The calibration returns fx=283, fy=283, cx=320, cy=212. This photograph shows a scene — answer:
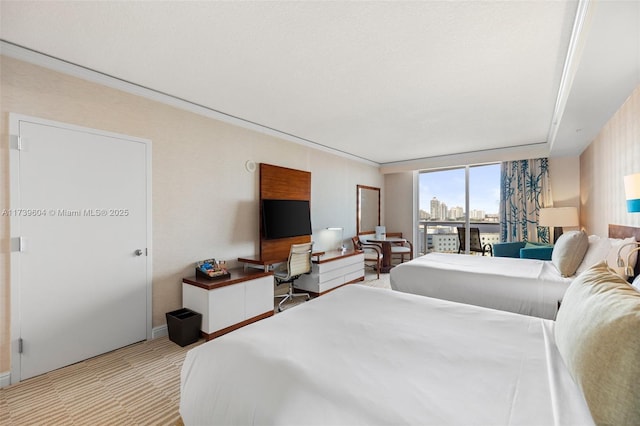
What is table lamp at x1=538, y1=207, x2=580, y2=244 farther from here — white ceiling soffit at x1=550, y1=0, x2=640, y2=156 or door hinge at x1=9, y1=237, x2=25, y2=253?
door hinge at x1=9, y1=237, x2=25, y2=253

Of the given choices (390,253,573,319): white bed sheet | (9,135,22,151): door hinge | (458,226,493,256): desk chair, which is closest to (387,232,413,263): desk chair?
(458,226,493,256): desk chair

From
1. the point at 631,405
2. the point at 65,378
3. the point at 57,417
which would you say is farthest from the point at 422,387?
the point at 65,378

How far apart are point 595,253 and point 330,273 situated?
320 centimetres

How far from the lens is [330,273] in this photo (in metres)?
4.68

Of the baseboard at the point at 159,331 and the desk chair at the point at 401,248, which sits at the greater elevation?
the desk chair at the point at 401,248

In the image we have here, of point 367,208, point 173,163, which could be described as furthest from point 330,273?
point 173,163

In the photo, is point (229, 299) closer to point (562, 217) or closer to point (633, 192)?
point (633, 192)

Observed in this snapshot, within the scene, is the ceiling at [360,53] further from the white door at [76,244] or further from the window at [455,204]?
the window at [455,204]

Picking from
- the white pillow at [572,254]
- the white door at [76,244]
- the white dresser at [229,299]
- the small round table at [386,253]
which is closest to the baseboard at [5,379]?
the white door at [76,244]

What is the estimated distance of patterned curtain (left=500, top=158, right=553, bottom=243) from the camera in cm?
529

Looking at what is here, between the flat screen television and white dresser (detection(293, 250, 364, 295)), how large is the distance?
1.88 ft

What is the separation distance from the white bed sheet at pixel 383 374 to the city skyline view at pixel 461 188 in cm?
504

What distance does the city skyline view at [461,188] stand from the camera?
19.8 ft

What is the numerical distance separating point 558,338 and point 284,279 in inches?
123
